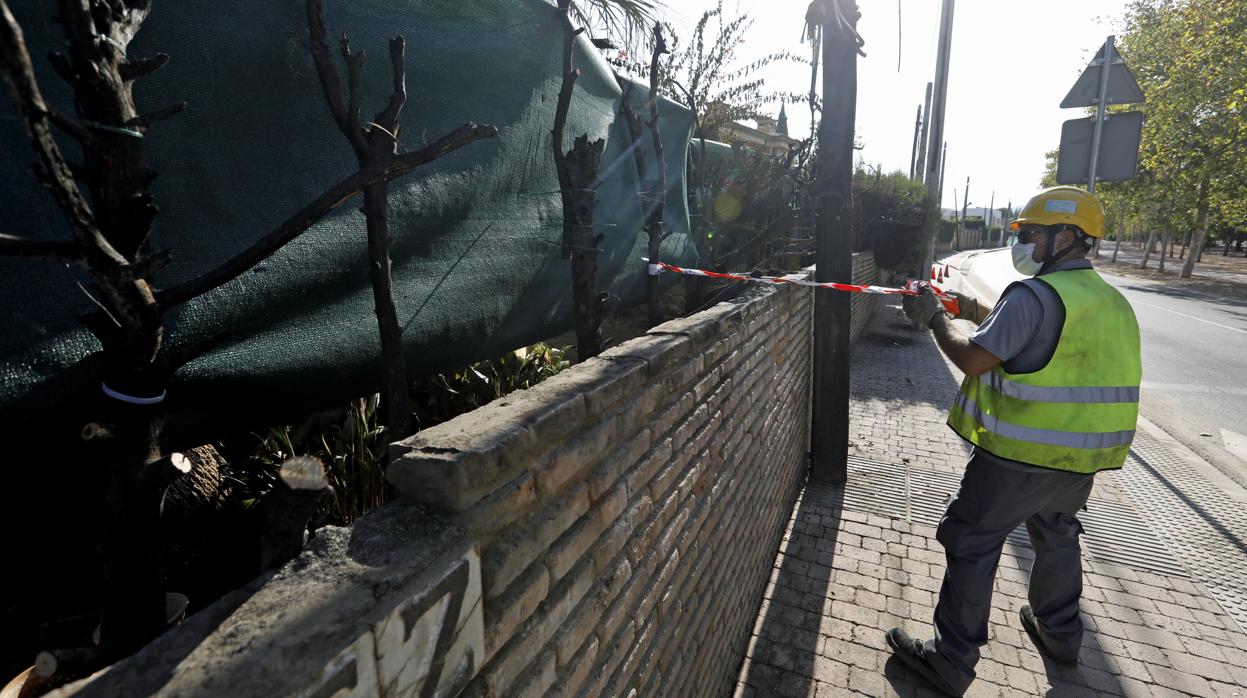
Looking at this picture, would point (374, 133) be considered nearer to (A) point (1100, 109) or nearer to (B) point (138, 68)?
(B) point (138, 68)

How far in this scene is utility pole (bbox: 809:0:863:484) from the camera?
14.2 ft

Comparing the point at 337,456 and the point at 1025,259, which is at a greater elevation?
the point at 1025,259

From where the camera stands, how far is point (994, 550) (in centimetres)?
266

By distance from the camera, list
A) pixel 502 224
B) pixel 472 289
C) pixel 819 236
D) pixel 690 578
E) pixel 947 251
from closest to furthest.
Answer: pixel 690 578, pixel 472 289, pixel 502 224, pixel 819 236, pixel 947 251

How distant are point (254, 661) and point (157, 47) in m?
1.57

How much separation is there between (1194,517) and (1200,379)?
15.8ft

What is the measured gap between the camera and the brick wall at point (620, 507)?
1.13 meters

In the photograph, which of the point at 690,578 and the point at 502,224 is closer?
the point at 690,578

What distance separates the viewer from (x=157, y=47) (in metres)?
1.53

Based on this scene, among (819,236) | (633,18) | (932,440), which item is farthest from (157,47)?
(932,440)

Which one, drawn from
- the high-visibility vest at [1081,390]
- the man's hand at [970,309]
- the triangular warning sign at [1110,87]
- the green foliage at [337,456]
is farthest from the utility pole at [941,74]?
the green foliage at [337,456]

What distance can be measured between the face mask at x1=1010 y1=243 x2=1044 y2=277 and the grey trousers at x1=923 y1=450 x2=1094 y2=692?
936 mm

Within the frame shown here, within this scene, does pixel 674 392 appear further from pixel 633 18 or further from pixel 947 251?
pixel 947 251

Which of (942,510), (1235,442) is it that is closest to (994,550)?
(942,510)
